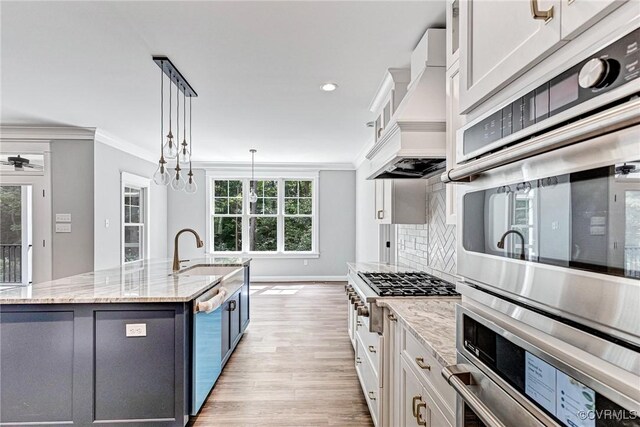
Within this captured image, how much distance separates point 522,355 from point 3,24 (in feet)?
10.2

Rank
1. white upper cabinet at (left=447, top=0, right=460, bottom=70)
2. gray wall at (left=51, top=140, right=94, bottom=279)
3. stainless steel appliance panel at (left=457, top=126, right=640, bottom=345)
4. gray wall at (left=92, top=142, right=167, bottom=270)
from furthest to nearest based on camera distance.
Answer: gray wall at (left=92, top=142, right=167, bottom=270) < gray wall at (left=51, top=140, right=94, bottom=279) < white upper cabinet at (left=447, top=0, right=460, bottom=70) < stainless steel appliance panel at (left=457, top=126, right=640, bottom=345)

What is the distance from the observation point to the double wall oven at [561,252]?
0.47 metres

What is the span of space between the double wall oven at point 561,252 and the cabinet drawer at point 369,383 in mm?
1270

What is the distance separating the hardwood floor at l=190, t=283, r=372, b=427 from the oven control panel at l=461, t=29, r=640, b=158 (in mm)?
2222

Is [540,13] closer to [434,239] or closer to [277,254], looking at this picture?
[434,239]

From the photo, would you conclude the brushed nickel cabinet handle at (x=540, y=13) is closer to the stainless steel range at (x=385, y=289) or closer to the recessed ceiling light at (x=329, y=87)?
the stainless steel range at (x=385, y=289)

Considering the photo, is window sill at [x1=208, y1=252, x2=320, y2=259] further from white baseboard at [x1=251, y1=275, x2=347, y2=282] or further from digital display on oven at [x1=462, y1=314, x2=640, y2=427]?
digital display on oven at [x1=462, y1=314, x2=640, y2=427]

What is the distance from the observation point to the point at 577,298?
54 centimetres

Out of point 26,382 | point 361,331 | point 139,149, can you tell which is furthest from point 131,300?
point 139,149

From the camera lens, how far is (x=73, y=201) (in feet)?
15.6

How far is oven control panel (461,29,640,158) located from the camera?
46cm

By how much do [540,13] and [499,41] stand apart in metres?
0.18

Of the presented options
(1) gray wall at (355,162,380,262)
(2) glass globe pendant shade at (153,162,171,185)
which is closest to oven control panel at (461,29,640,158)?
(2) glass globe pendant shade at (153,162,171,185)

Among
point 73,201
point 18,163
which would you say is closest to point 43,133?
point 18,163
